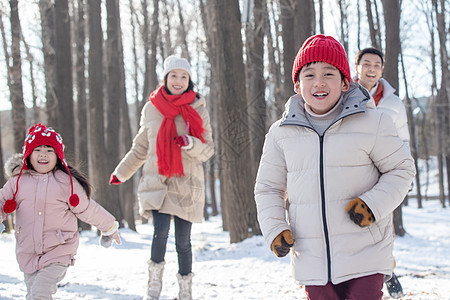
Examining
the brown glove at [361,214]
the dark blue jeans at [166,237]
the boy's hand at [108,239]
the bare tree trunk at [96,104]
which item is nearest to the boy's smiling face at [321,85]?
the brown glove at [361,214]

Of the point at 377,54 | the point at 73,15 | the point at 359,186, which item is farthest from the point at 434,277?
the point at 73,15

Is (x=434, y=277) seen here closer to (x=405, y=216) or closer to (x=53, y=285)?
(x=53, y=285)

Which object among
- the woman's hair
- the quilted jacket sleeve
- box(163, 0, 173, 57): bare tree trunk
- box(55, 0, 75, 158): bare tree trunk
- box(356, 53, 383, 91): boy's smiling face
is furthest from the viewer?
box(163, 0, 173, 57): bare tree trunk

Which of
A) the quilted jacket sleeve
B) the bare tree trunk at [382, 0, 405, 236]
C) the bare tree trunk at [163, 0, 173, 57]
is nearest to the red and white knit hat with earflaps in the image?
the quilted jacket sleeve

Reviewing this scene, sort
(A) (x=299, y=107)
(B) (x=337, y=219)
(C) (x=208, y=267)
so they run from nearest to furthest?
1. (B) (x=337, y=219)
2. (A) (x=299, y=107)
3. (C) (x=208, y=267)

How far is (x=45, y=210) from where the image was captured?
3297mm

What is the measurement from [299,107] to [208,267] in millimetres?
4091

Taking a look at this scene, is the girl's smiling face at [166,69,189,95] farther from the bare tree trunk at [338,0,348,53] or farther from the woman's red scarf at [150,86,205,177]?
the bare tree trunk at [338,0,348,53]

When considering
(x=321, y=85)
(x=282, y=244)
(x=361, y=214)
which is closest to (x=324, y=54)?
(x=321, y=85)

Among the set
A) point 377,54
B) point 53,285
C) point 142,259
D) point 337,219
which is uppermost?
point 377,54

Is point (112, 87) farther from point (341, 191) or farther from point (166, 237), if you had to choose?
point (341, 191)

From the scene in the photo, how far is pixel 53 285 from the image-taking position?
10.3 ft

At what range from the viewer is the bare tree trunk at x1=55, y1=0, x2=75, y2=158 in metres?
11.6

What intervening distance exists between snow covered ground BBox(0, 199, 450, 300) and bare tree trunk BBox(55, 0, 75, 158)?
3977 millimetres
